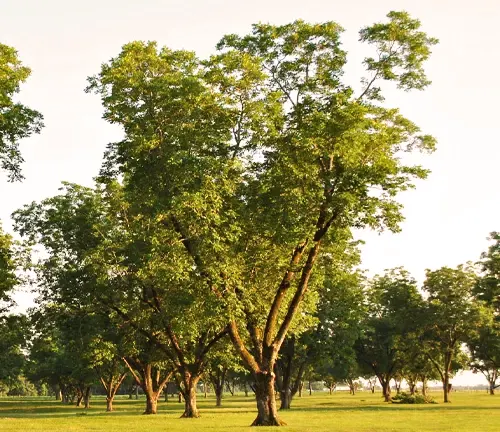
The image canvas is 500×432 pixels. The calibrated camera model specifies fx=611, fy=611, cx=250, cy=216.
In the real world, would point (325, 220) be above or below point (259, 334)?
above

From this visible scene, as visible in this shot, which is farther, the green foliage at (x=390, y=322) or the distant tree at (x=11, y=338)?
the green foliage at (x=390, y=322)

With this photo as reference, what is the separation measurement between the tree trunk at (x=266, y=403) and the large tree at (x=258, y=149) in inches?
3.0

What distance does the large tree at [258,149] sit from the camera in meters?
33.3

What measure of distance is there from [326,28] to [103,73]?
43.3 feet

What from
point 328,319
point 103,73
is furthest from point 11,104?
point 328,319

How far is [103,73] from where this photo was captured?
3584 centimetres

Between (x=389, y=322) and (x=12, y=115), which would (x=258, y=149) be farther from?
(x=389, y=322)

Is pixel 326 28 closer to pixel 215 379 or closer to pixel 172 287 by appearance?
pixel 172 287

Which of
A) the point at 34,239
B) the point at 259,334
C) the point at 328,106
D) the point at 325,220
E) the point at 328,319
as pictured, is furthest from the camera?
the point at 328,319

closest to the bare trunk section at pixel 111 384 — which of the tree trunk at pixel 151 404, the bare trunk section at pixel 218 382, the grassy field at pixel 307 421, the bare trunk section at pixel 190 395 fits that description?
the tree trunk at pixel 151 404

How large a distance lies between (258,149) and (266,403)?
590 inches

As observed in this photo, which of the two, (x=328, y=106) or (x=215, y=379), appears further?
(x=215, y=379)

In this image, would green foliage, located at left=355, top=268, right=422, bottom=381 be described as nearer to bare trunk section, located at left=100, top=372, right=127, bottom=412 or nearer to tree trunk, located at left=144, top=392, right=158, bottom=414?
tree trunk, located at left=144, top=392, right=158, bottom=414

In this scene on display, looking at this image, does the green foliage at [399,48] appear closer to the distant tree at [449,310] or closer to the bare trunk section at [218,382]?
the distant tree at [449,310]
